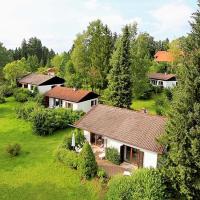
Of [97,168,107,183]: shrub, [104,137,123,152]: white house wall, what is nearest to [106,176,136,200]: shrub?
[97,168,107,183]: shrub

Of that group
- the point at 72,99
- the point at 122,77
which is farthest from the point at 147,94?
the point at 72,99

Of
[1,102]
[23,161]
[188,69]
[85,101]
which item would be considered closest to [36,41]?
[1,102]

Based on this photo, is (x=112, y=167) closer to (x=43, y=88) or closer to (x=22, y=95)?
(x=22, y=95)

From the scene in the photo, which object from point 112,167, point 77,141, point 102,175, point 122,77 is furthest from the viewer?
point 122,77

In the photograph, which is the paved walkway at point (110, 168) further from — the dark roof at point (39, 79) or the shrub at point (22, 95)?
the dark roof at point (39, 79)

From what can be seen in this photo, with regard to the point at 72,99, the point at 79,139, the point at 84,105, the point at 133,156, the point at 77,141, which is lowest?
the point at 133,156

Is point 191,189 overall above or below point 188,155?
below

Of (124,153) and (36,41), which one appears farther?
(36,41)

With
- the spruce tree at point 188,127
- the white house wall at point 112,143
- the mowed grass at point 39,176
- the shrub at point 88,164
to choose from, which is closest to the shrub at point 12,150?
the mowed grass at point 39,176

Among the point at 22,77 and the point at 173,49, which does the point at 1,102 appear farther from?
the point at 173,49
